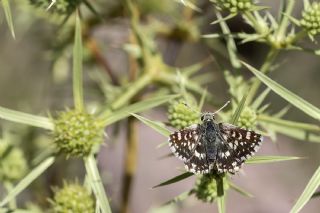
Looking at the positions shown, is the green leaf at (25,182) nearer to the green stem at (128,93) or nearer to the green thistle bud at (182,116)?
the green stem at (128,93)

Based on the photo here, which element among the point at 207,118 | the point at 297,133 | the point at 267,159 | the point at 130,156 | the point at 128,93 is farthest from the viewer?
the point at 130,156

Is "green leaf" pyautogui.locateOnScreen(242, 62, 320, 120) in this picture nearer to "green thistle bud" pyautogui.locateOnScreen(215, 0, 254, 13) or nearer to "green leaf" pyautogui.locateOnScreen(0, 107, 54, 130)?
"green thistle bud" pyautogui.locateOnScreen(215, 0, 254, 13)

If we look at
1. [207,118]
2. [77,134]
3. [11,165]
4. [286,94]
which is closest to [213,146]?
[207,118]

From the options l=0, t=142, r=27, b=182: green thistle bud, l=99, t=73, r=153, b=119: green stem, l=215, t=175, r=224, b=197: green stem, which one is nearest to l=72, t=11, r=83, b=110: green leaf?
l=99, t=73, r=153, b=119: green stem

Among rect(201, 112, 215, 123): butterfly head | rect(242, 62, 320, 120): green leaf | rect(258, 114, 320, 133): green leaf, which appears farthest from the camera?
rect(258, 114, 320, 133): green leaf

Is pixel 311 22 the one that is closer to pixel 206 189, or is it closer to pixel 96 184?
pixel 206 189
